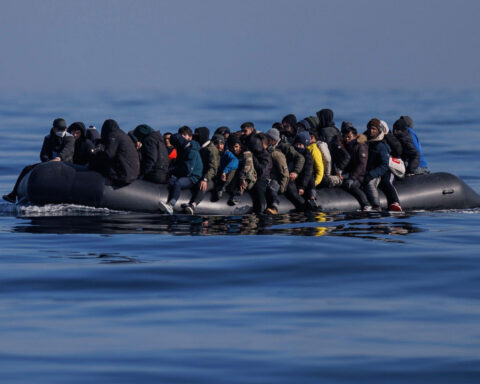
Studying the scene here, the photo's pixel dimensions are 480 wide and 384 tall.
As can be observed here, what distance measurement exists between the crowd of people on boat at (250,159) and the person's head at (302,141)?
0.01 m

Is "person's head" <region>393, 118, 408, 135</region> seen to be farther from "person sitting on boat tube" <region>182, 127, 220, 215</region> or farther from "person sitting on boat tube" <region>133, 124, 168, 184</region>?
"person sitting on boat tube" <region>133, 124, 168, 184</region>

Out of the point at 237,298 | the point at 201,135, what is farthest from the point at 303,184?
the point at 237,298

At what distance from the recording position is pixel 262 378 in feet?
32.9

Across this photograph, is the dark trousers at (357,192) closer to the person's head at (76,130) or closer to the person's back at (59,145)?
the person's head at (76,130)

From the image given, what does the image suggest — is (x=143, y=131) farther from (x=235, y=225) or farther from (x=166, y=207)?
(x=235, y=225)

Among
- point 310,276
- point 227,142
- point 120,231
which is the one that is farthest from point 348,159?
point 310,276

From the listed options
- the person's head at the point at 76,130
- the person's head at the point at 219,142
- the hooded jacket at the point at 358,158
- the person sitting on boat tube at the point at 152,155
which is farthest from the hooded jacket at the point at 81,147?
the hooded jacket at the point at 358,158

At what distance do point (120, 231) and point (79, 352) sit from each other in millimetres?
8364

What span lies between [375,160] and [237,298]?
29.9 feet

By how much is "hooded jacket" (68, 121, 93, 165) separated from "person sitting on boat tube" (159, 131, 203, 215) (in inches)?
77.2

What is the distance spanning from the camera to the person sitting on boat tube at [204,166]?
20.9m

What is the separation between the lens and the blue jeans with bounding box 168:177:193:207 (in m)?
21.0

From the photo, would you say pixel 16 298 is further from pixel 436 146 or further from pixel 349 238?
pixel 436 146

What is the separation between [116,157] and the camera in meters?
20.5
